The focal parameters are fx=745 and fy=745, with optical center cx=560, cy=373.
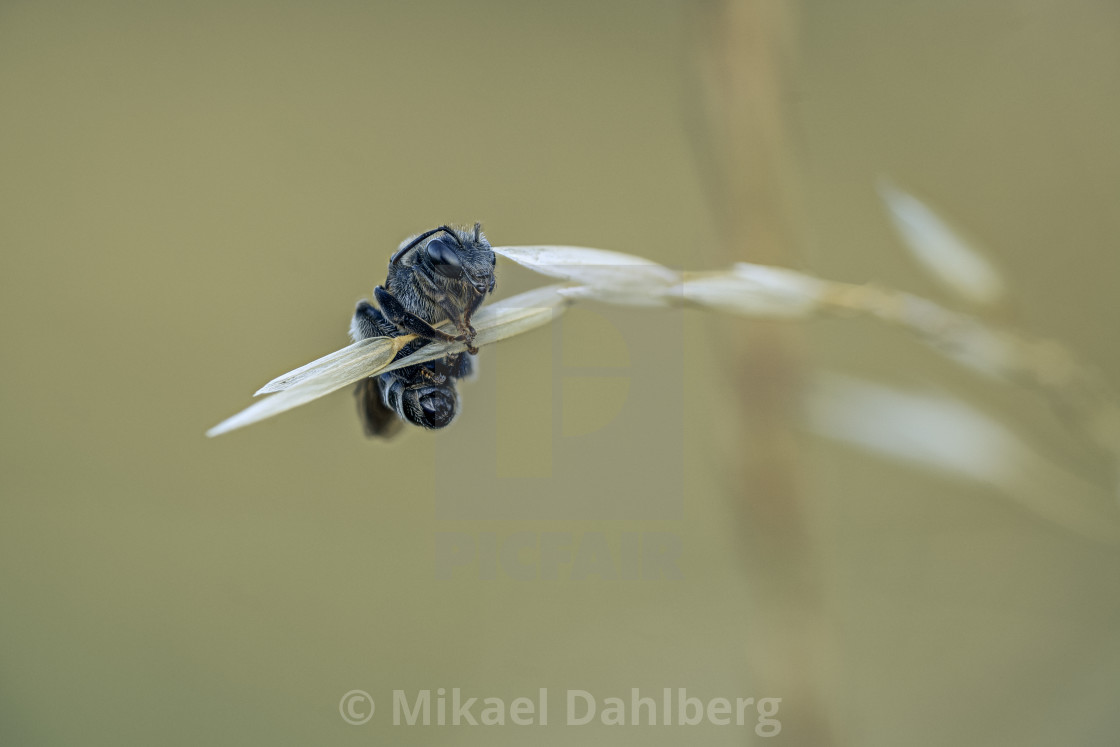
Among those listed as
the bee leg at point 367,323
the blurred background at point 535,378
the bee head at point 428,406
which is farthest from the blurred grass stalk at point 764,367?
the bee leg at point 367,323

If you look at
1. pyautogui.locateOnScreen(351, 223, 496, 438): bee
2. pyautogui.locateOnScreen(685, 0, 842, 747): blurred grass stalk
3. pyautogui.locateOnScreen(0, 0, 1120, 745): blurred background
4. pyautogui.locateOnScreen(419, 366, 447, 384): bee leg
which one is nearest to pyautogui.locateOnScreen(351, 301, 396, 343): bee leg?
pyautogui.locateOnScreen(351, 223, 496, 438): bee

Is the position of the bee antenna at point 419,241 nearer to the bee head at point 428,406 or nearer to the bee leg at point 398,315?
the bee leg at point 398,315

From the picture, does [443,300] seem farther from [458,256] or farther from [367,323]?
[367,323]

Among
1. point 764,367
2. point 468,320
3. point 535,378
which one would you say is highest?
point 535,378

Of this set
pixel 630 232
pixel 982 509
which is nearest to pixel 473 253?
pixel 982 509

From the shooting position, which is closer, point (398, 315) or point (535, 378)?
point (398, 315)

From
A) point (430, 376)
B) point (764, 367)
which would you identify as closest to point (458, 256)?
point (430, 376)

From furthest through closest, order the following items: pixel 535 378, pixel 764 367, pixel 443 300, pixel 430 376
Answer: pixel 535 378 < pixel 430 376 < pixel 443 300 < pixel 764 367
